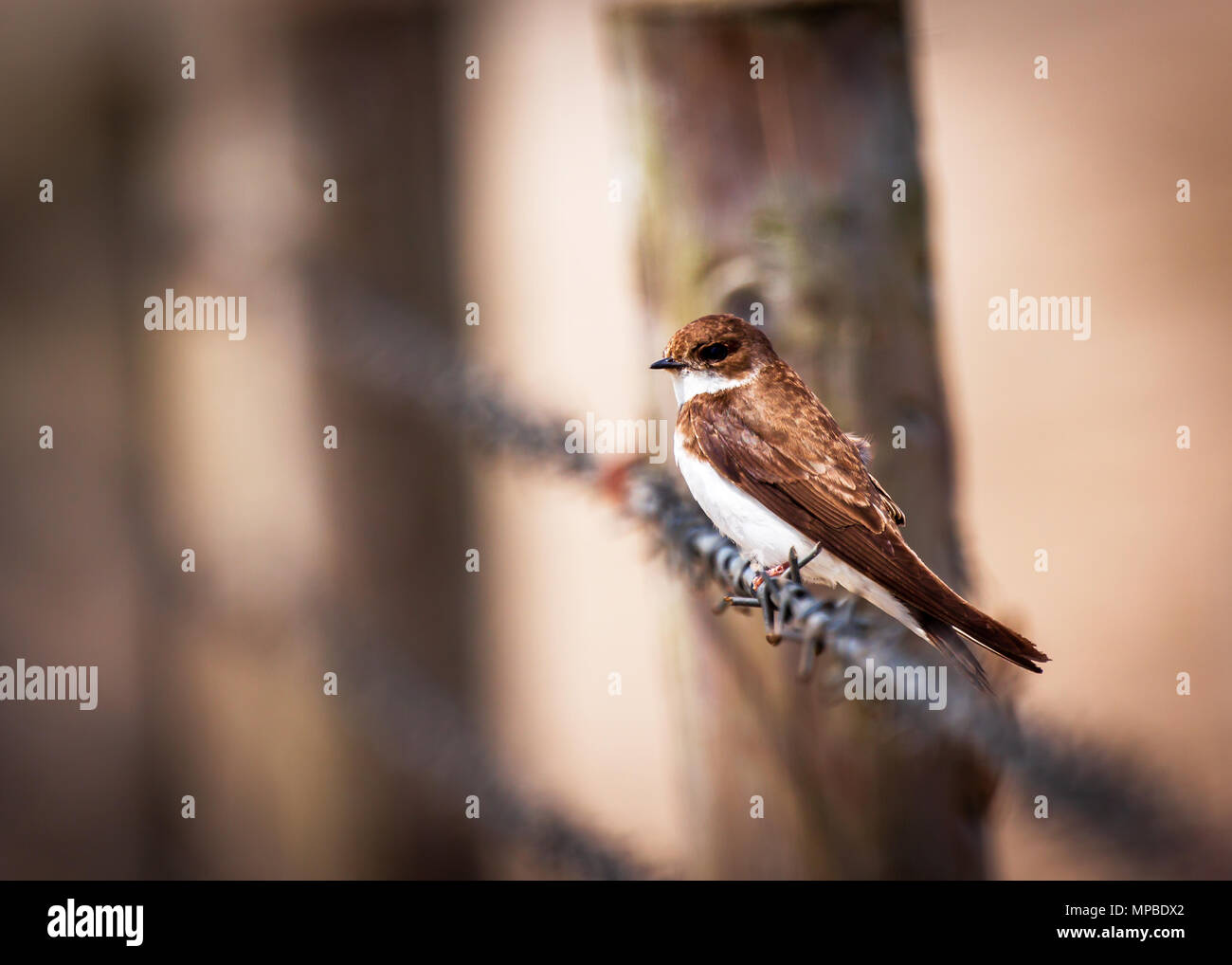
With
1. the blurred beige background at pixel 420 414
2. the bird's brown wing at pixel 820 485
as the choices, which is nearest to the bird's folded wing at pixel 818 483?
the bird's brown wing at pixel 820 485

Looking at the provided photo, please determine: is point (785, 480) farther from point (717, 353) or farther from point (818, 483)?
point (717, 353)

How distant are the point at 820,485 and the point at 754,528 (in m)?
0.11

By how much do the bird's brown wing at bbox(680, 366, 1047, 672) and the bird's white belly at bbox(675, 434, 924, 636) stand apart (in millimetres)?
13

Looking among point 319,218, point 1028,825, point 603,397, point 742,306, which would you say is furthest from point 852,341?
point 319,218

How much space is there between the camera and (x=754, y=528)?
1241 millimetres

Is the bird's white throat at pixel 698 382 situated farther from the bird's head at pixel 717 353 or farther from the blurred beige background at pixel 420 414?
the blurred beige background at pixel 420 414

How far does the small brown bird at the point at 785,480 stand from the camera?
1.18 metres

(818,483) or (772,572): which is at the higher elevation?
(818,483)

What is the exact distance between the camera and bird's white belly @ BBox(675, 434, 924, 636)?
1.24 meters

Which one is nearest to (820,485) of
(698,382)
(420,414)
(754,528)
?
(754,528)

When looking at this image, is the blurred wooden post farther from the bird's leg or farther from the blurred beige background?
the blurred beige background

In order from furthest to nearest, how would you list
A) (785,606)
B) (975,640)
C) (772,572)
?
1. (772,572)
2. (975,640)
3. (785,606)

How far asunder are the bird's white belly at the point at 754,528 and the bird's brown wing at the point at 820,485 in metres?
0.01

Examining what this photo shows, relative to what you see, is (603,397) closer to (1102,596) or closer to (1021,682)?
(1021,682)
